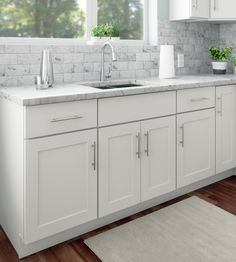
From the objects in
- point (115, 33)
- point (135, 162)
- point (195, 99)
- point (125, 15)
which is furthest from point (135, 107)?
point (125, 15)

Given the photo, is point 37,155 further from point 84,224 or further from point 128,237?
point 128,237

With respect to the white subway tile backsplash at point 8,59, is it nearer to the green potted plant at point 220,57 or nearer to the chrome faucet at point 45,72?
the chrome faucet at point 45,72

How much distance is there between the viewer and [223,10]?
3215mm

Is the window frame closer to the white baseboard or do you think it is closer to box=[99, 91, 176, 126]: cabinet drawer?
box=[99, 91, 176, 126]: cabinet drawer

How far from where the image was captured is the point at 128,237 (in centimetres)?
218

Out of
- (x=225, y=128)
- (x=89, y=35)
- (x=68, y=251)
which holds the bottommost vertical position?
(x=68, y=251)

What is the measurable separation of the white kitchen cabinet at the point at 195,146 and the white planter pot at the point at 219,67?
2.52ft

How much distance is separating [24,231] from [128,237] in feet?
2.19

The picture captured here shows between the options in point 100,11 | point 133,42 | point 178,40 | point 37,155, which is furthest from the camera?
point 178,40

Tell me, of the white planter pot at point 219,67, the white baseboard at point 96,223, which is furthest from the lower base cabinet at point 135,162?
the white planter pot at point 219,67

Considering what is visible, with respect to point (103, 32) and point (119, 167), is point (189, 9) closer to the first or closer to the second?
point (103, 32)

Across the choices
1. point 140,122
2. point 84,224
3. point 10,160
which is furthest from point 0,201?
point 140,122

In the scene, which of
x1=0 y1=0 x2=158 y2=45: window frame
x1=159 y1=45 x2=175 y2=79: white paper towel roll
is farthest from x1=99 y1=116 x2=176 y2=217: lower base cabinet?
x1=0 y1=0 x2=158 y2=45: window frame

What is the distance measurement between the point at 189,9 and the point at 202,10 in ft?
0.55
